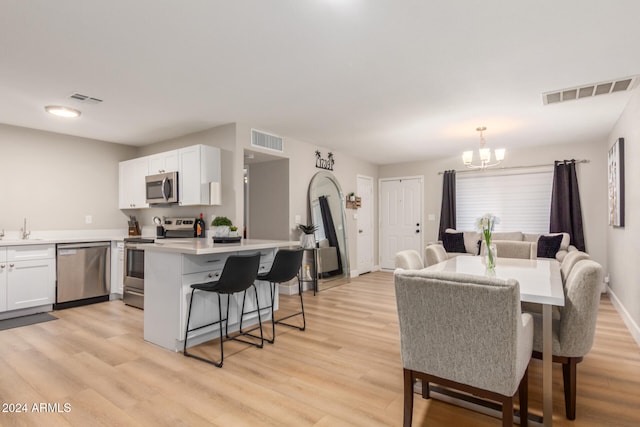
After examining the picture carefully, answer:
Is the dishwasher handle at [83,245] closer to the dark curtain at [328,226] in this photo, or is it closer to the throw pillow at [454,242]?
the dark curtain at [328,226]

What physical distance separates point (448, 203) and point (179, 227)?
16.0 ft

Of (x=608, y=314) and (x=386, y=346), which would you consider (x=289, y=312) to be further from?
(x=608, y=314)

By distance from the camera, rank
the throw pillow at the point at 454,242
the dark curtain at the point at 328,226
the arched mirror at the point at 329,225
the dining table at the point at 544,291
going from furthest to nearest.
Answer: the throw pillow at the point at 454,242 < the dark curtain at the point at 328,226 < the arched mirror at the point at 329,225 < the dining table at the point at 544,291

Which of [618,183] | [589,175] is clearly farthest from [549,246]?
[618,183]

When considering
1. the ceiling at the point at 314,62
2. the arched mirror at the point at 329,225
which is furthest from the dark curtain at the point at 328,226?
the ceiling at the point at 314,62

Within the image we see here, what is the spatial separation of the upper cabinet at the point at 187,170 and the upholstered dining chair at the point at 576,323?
12.4 ft

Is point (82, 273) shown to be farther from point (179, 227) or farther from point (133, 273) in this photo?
point (179, 227)

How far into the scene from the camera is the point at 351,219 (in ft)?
21.9

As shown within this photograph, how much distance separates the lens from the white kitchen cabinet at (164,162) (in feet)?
15.3

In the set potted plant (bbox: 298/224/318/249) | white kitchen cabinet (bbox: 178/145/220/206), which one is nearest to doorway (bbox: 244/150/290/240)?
potted plant (bbox: 298/224/318/249)

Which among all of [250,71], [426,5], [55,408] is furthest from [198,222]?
[426,5]

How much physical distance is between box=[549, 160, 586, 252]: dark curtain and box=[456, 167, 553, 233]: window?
0.20m

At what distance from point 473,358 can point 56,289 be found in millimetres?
4847

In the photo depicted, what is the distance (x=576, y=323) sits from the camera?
1860 mm
